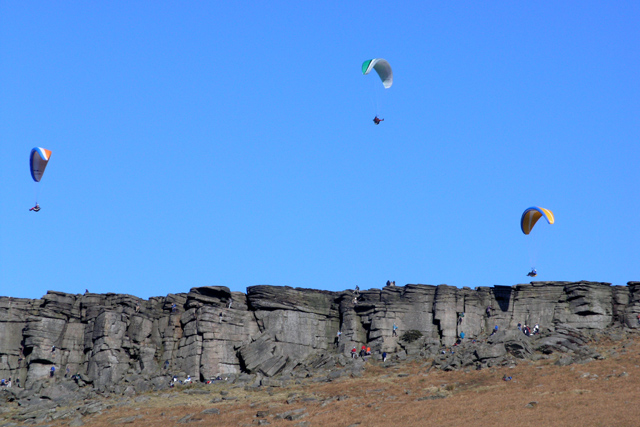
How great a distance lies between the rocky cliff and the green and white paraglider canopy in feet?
49.2

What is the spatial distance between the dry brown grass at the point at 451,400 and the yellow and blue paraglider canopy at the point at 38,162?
1761 cm

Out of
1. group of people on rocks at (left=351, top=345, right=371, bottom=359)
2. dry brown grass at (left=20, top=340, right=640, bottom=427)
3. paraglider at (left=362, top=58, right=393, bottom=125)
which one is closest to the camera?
dry brown grass at (left=20, top=340, right=640, bottom=427)

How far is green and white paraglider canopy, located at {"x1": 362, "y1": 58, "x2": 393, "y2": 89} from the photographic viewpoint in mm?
66250

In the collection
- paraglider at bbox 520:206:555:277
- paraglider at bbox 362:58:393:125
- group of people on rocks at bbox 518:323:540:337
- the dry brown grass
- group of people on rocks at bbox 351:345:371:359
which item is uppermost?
paraglider at bbox 362:58:393:125

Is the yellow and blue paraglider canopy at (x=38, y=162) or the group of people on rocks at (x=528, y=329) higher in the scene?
the yellow and blue paraglider canopy at (x=38, y=162)

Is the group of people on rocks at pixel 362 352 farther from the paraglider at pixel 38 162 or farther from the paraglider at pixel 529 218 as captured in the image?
the paraglider at pixel 38 162

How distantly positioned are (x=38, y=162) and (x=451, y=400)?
3247 cm

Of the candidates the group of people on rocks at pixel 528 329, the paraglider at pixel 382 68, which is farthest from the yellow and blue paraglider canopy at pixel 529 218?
the paraglider at pixel 382 68

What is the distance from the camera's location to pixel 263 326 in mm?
71625

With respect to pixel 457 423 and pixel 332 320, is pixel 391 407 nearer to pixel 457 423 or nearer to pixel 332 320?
pixel 457 423

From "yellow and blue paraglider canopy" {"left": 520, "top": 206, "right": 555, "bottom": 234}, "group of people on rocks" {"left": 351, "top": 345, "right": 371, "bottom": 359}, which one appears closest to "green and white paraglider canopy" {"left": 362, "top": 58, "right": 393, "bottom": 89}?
"yellow and blue paraglider canopy" {"left": 520, "top": 206, "right": 555, "bottom": 234}

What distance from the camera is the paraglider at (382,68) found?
65831mm

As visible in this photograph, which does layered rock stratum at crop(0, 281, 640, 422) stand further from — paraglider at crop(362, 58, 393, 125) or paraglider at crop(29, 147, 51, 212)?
paraglider at crop(362, 58, 393, 125)

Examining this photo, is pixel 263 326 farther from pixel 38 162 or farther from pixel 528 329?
pixel 38 162
